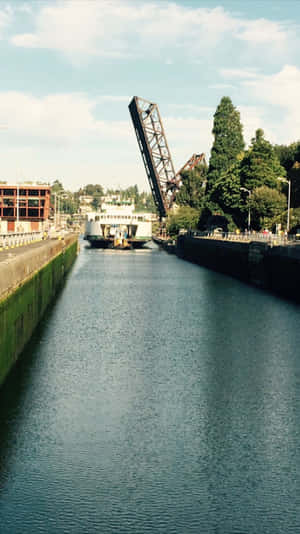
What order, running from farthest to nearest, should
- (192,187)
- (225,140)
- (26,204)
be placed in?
(26,204), (192,187), (225,140)

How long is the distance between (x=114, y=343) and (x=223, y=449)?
46.1ft

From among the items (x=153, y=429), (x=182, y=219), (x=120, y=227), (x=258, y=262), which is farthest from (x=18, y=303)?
(x=182, y=219)

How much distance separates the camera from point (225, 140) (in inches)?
4166

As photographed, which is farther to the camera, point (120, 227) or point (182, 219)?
point (182, 219)

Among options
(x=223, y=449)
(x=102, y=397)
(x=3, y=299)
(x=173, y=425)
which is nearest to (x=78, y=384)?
(x=102, y=397)

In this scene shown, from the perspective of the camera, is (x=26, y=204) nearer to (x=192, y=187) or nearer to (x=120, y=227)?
(x=120, y=227)

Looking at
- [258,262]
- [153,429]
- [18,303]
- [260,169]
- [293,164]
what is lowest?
[153,429]

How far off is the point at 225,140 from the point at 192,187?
24664 millimetres

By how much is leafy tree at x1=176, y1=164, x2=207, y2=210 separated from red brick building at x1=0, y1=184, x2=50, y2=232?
42.3 meters

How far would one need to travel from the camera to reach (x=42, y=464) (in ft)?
51.8

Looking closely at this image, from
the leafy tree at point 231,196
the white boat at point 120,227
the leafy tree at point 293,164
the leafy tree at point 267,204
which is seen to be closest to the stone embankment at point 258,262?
the leafy tree at point 231,196

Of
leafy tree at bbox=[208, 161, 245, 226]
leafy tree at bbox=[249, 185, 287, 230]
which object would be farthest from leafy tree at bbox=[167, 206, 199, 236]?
leafy tree at bbox=[249, 185, 287, 230]

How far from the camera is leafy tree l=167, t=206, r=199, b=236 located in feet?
402

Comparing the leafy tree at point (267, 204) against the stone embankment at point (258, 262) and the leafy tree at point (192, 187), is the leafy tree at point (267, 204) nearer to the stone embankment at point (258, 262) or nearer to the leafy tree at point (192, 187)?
the stone embankment at point (258, 262)
